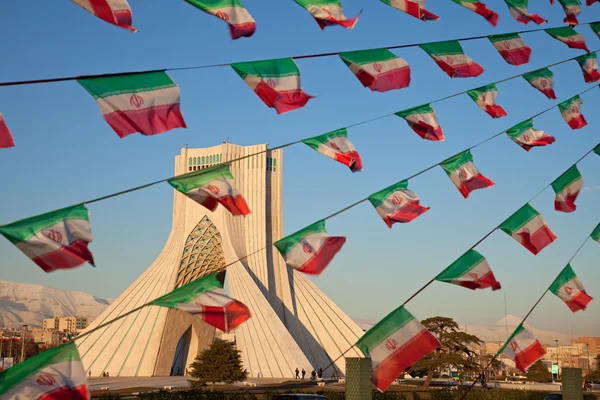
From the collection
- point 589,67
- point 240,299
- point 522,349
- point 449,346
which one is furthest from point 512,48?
point 240,299

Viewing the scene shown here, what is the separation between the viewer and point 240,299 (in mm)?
33094

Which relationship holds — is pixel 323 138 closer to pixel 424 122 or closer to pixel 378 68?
pixel 378 68

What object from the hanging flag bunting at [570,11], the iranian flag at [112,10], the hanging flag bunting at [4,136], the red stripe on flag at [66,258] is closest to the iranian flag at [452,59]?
the hanging flag bunting at [570,11]

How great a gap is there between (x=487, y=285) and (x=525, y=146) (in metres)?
3.41

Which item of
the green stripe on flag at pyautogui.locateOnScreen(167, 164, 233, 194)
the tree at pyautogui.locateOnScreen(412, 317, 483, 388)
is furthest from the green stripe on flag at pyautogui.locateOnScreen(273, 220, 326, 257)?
the tree at pyautogui.locateOnScreen(412, 317, 483, 388)

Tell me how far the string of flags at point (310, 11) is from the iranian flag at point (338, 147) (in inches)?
55.6

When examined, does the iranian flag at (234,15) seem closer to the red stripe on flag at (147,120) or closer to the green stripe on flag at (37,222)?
the red stripe on flag at (147,120)

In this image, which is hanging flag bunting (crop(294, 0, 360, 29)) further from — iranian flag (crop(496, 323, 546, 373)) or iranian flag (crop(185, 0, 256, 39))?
iranian flag (crop(496, 323, 546, 373))

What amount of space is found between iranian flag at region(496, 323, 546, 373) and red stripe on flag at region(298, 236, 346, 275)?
306 cm

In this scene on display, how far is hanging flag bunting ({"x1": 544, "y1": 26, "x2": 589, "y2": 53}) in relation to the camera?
11873 millimetres

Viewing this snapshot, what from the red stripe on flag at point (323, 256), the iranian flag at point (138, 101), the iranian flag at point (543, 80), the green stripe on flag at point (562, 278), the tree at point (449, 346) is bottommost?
the tree at point (449, 346)

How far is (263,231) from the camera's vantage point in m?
38.2

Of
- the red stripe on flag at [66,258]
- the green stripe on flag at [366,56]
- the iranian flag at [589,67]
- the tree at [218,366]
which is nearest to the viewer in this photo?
the red stripe on flag at [66,258]

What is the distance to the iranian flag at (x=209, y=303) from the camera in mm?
7266
